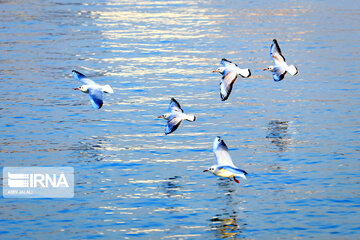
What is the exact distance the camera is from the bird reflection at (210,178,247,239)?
54.4ft

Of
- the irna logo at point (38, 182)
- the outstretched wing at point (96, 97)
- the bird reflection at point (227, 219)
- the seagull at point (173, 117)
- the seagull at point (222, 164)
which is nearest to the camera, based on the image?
the bird reflection at point (227, 219)

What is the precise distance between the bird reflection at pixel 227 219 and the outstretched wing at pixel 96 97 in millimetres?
5709

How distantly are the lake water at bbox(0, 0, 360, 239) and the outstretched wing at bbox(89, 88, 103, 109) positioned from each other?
4.16 ft

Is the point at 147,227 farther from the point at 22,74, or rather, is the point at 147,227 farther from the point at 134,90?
the point at 22,74

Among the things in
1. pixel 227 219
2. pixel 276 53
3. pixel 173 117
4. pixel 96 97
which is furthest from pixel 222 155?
pixel 276 53

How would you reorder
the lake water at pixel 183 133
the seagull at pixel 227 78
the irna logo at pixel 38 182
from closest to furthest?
the lake water at pixel 183 133 → the irna logo at pixel 38 182 → the seagull at pixel 227 78

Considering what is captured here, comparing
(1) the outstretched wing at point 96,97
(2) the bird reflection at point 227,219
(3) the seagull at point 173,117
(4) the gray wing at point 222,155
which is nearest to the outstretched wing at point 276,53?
(3) the seagull at point 173,117

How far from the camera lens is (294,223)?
1720cm

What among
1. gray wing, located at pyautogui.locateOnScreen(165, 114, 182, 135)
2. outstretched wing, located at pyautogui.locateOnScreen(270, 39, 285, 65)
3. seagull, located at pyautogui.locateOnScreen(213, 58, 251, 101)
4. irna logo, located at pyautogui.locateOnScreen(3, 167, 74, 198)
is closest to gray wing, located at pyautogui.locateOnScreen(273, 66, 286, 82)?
outstretched wing, located at pyautogui.locateOnScreen(270, 39, 285, 65)

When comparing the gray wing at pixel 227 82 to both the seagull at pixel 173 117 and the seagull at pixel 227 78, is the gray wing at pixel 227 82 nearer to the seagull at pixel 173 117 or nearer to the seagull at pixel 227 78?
the seagull at pixel 227 78

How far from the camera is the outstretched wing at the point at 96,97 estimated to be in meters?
23.6

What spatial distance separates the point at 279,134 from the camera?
25.3 m

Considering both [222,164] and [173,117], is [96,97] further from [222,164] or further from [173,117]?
[222,164]

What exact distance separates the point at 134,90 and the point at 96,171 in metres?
12.5
